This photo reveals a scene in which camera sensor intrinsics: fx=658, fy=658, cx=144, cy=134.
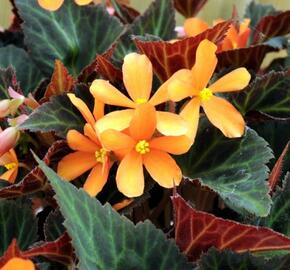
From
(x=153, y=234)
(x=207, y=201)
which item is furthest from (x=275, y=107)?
(x=153, y=234)

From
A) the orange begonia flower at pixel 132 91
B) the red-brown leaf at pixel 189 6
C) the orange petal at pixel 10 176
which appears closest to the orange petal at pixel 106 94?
the orange begonia flower at pixel 132 91

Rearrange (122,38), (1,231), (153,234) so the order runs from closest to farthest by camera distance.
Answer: (153,234), (1,231), (122,38)

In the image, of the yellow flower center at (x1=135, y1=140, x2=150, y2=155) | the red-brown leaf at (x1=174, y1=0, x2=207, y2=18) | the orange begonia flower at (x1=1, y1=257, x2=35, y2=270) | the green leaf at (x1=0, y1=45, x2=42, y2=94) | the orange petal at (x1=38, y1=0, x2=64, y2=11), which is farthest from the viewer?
the red-brown leaf at (x1=174, y1=0, x2=207, y2=18)

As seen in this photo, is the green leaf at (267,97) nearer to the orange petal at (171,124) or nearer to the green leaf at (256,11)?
the orange petal at (171,124)

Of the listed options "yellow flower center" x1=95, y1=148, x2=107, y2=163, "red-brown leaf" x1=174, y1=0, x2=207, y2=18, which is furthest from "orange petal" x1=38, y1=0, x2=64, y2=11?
"red-brown leaf" x1=174, y1=0, x2=207, y2=18

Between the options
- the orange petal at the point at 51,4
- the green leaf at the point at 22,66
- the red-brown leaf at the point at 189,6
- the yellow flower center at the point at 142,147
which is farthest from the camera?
the red-brown leaf at the point at 189,6

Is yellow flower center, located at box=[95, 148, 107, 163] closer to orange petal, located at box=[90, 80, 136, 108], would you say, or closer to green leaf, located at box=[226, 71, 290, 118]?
orange petal, located at box=[90, 80, 136, 108]

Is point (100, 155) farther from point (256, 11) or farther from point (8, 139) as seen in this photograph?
point (256, 11)

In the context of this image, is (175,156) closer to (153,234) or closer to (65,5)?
(153,234)
